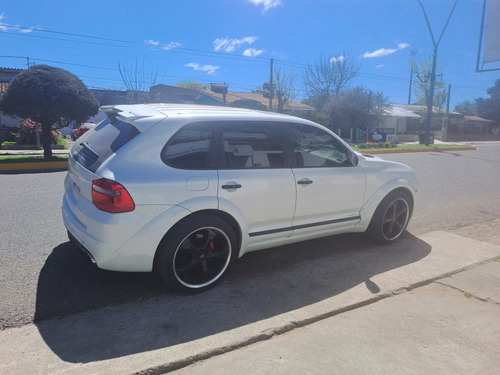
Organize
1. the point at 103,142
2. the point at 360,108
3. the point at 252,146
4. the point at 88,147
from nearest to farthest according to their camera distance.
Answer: the point at 103,142 → the point at 88,147 → the point at 252,146 → the point at 360,108

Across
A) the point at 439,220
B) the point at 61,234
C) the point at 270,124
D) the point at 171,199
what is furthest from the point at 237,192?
the point at 439,220

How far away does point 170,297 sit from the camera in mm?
3426

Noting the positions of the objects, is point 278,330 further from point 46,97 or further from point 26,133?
point 26,133

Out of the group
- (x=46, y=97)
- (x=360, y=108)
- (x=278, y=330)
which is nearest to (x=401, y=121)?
(x=360, y=108)

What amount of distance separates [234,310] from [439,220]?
4606 mm

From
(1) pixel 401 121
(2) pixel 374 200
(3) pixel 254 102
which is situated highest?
(3) pixel 254 102

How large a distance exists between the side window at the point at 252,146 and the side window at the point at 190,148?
0.18m

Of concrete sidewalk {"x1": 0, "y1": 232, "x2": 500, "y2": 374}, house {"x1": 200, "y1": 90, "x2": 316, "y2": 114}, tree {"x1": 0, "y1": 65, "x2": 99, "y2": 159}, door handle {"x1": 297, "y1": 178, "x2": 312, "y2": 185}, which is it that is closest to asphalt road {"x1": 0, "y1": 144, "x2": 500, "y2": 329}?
concrete sidewalk {"x1": 0, "y1": 232, "x2": 500, "y2": 374}

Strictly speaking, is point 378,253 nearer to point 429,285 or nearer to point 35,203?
A: point 429,285

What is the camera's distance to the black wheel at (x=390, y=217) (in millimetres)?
4789

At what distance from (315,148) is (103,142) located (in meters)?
2.24

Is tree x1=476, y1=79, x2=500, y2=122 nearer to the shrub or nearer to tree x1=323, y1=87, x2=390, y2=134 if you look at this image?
tree x1=323, y1=87, x2=390, y2=134

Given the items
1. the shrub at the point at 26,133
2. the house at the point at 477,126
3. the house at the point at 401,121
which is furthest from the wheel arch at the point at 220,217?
the house at the point at 477,126

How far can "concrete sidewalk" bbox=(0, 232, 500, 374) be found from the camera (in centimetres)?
253
